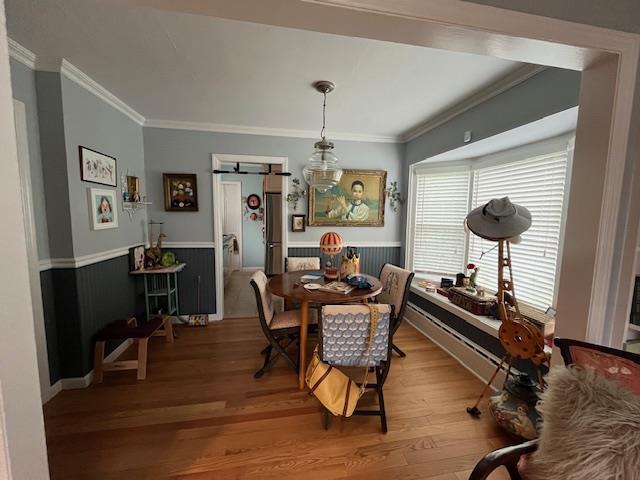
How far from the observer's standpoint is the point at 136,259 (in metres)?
2.81

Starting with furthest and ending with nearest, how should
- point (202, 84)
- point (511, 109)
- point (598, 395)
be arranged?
point (202, 84) → point (511, 109) → point (598, 395)

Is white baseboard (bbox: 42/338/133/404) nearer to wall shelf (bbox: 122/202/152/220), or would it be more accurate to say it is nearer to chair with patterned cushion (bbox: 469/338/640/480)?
wall shelf (bbox: 122/202/152/220)

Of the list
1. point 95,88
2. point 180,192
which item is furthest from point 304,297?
point 95,88

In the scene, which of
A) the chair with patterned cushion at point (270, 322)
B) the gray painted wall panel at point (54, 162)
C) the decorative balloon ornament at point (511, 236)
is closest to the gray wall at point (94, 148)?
the gray painted wall panel at point (54, 162)

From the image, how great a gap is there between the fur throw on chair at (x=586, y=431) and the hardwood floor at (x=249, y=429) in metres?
0.76

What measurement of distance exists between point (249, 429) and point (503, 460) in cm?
139

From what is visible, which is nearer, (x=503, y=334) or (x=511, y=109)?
(x=503, y=334)

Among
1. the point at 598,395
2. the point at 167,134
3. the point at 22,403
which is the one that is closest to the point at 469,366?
the point at 598,395

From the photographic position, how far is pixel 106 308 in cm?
238

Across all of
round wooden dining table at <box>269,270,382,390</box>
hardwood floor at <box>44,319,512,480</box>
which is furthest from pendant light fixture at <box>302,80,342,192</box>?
hardwood floor at <box>44,319,512,480</box>

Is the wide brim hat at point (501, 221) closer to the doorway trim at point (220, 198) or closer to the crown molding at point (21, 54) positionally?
the doorway trim at point (220, 198)

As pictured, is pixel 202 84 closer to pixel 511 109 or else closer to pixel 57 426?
pixel 511 109

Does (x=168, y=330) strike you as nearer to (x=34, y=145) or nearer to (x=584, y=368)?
(x=34, y=145)

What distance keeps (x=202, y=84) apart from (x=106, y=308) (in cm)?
214
